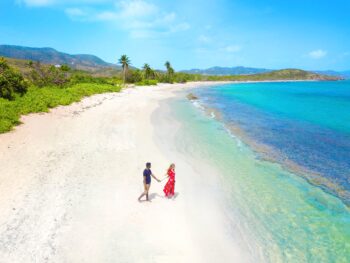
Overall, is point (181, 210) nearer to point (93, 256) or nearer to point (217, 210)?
point (217, 210)

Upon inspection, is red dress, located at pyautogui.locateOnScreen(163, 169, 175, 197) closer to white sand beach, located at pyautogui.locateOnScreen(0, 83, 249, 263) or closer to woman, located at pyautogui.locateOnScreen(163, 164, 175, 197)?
woman, located at pyautogui.locateOnScreen(163, 164, 175, 197)

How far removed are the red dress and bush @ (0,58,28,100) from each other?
26.7 meters

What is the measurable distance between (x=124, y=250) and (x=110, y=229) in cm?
138

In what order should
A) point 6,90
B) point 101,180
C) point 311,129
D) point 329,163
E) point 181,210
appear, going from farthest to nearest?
point 311,129 → point 6,90 → point 329,163 → point 101,180 → point 181,210

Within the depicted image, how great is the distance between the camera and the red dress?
1351cm

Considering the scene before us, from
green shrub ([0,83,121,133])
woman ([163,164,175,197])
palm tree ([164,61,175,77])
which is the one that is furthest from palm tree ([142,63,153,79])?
woman ([163,164,175,197])

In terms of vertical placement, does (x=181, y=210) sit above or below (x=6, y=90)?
below

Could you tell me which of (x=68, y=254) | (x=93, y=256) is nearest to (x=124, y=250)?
(x=93, y=256)

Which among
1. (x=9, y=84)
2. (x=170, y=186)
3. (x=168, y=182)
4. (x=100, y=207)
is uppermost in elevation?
(x=9, y=84)

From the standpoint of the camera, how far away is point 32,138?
21.7 meters

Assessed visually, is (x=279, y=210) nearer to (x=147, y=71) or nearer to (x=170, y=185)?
(x=170, y=185)

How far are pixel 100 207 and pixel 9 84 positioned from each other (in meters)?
26.8

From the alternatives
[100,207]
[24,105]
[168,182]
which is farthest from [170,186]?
[24,105]

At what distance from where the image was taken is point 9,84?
1297 inches
